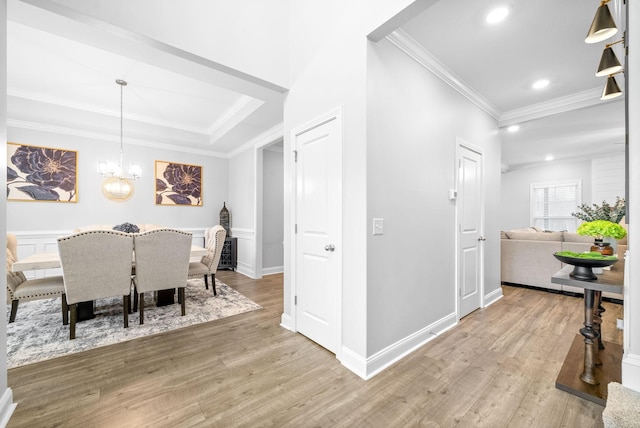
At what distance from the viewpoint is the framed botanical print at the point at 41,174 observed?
13.9 ft

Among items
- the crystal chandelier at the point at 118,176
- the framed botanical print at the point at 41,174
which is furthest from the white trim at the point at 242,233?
the framed botanical print at the point at 41,174

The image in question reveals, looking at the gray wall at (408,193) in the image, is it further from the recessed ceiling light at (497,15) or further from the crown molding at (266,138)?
the crown molding at (266,138)

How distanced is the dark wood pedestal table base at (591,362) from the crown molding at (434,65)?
6.99 ft

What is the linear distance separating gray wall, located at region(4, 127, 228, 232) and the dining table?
1.80 meters

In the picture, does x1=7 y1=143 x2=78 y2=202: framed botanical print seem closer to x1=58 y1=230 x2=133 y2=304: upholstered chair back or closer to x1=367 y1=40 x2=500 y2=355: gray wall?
x1=58 y1=230 x2=133 y2=304: upholstered chair back

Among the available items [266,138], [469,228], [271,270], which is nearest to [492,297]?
[469,228]

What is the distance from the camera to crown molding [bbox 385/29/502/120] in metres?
2.29

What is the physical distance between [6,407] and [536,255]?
19.4 ft

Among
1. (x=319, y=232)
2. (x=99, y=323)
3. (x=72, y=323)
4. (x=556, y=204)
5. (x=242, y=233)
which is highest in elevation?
(x=556, y=204)

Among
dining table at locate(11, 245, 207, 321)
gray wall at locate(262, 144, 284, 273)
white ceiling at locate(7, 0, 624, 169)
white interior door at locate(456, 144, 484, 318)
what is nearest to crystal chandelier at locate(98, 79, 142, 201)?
white ceiling at locate(7, 0, 624, 169)

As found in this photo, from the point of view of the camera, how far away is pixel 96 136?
4898 millimetres

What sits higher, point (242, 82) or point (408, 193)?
point (242, 82)

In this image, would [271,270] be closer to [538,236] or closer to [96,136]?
[96,136]

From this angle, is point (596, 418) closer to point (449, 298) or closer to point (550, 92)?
point (449, 298)
